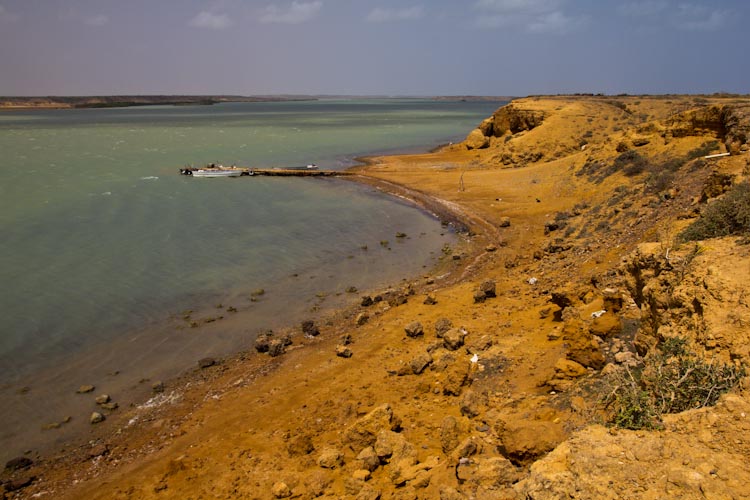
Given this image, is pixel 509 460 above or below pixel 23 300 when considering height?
above

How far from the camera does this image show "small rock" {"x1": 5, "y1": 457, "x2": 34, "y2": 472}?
29.5 ft

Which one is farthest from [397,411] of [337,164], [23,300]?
[337,164]

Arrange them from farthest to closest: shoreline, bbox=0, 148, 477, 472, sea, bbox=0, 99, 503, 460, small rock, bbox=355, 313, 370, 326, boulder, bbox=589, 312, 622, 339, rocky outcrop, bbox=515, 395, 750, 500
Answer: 1. small rock, bbox=355, 313, 370, 326
2. sea, bbox=0, 99, 503, 460
3. shoreline, bbox=0, 148, 477, 472
4. boulder, bbox=589, 312, 622, 339
5. rocky outcrop, bbox=515, 395, 750, 500

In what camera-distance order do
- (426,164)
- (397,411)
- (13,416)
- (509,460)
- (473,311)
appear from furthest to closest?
1. (426,164)
2. (473,311)
3. (13,416)
4. (397,411)
5. (509,460)

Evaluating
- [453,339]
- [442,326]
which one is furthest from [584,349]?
[442,326]

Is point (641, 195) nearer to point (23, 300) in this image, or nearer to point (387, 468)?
point (387, 468)

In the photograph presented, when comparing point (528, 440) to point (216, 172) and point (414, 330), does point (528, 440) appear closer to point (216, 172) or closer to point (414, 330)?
point (414, 330)

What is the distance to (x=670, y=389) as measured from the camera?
16.5 feet

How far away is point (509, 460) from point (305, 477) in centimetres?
322

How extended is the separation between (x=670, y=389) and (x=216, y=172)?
124 feet

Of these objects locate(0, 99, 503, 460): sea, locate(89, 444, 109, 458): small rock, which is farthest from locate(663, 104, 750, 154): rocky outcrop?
locate(89, 444, 109, 458): small rock

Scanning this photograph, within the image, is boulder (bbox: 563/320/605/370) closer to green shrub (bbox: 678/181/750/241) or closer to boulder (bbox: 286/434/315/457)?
green shrub (bbox: 678/181/750/241)

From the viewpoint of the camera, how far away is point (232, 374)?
11.6 meters

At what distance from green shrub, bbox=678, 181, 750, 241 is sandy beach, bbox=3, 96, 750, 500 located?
440 mm
